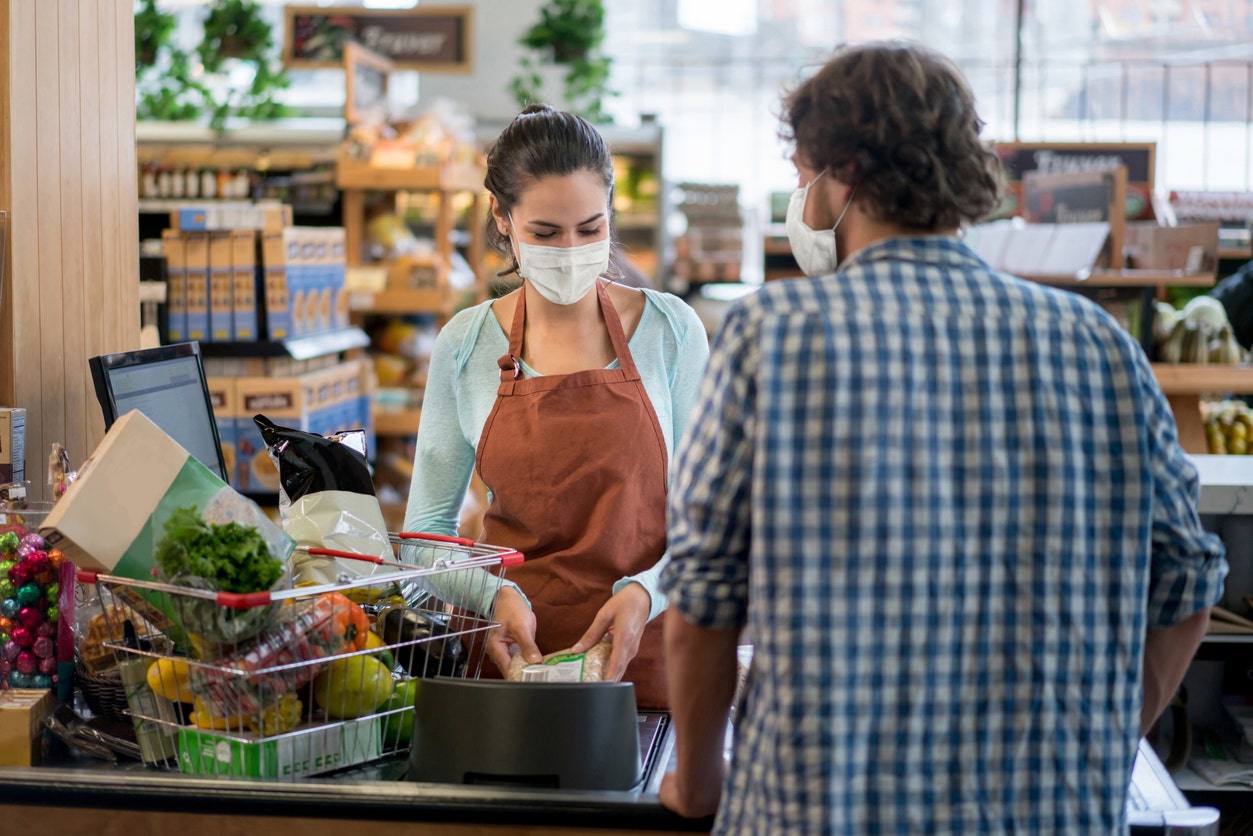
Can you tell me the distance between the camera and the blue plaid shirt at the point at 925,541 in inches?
44.8

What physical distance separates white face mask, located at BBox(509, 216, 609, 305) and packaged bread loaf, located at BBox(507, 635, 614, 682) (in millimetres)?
592

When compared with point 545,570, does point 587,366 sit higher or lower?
higher

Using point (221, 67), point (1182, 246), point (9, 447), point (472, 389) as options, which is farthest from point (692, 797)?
point (221, 67)

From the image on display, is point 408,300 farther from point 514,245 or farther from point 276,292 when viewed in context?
point 514,245

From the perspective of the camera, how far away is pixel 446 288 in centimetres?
637

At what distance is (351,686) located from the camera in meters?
1.51

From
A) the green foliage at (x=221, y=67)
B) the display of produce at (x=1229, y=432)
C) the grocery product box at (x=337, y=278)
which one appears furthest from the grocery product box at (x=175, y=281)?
the display of produce at (x=1229, y=432)

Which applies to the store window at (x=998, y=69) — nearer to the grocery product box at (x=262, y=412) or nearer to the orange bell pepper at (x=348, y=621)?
the grocery product box at (x=262, y=412)

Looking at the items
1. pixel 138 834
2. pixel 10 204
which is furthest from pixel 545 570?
pixel 10 204

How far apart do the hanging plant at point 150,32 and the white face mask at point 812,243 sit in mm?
7252

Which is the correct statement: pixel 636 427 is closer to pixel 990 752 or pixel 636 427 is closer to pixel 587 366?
pixel 587 366

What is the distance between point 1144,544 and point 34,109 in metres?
1.88

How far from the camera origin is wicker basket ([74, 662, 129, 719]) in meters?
1.69

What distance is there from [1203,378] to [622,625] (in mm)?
3786
